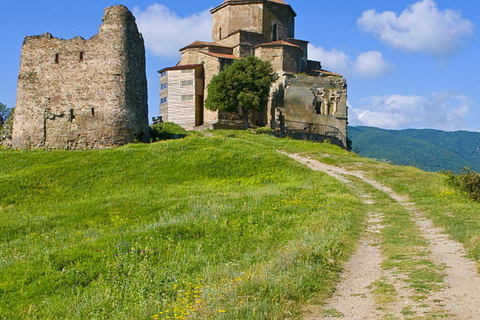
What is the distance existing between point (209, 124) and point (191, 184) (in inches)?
826

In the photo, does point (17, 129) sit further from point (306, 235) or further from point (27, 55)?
point (306, 235)

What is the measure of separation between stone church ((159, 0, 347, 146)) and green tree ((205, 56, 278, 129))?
2.11m

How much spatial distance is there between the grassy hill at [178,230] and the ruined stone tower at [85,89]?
2.51 m

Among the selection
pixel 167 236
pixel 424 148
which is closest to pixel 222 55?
pixel 167 236

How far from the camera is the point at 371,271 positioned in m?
7.92

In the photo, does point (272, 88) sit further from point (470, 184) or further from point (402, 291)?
point (402, 291)

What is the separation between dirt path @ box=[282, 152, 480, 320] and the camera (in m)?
5.91

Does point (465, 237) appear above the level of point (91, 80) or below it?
below

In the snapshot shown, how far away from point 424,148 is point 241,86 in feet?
373

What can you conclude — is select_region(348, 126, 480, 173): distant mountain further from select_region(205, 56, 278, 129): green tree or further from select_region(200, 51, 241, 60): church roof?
select_region(205, 56, 278, 129): green tree

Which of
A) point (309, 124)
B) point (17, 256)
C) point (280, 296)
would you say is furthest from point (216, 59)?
point (280, 296)

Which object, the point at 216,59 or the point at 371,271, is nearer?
the point at 371,271

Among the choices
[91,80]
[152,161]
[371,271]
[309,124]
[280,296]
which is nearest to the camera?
[280,296]

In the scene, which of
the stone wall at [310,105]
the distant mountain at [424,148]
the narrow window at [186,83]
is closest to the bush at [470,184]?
the stone wall at [310,105]
